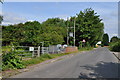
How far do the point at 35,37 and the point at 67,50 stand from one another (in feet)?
48.7

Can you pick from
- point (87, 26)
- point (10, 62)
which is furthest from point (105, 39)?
point (10, 62)

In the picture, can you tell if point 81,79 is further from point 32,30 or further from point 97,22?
point 97,22

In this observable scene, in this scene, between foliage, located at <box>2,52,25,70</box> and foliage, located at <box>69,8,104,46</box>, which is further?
foliage, located at <box>69,8,104,46</box>

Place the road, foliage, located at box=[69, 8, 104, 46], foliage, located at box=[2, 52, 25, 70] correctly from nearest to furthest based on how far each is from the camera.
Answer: the road < foliage, located at box=[2, 52, 25, 70] < foliage, located at box=[69, 8, 104, 46]

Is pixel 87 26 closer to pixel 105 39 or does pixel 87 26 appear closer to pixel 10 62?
pixel 10 62

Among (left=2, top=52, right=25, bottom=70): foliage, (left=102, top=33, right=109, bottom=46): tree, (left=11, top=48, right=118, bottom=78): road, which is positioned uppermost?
(left=102, top=33, right=109, bottom=46): tree

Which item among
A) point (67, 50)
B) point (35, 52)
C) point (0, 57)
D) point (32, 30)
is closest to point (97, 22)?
point (67, 50)

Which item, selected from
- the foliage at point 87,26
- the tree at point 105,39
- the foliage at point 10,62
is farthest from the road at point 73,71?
the tree at point 105,39

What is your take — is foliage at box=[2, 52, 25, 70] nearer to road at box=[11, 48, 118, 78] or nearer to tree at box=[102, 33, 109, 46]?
road at box=[11, 48, 118, 78]

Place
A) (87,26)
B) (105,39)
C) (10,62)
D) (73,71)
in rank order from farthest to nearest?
(105,39)
(87,26)
(10,62)
(73,71)

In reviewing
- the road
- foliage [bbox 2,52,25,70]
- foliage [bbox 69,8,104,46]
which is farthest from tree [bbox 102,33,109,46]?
foliage [bbox 2,52,25,70]

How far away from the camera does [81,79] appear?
8875 mm

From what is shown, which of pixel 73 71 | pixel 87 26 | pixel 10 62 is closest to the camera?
pixel 73 71

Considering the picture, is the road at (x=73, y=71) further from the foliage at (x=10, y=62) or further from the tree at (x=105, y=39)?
the tree at (x=105, y=39)
